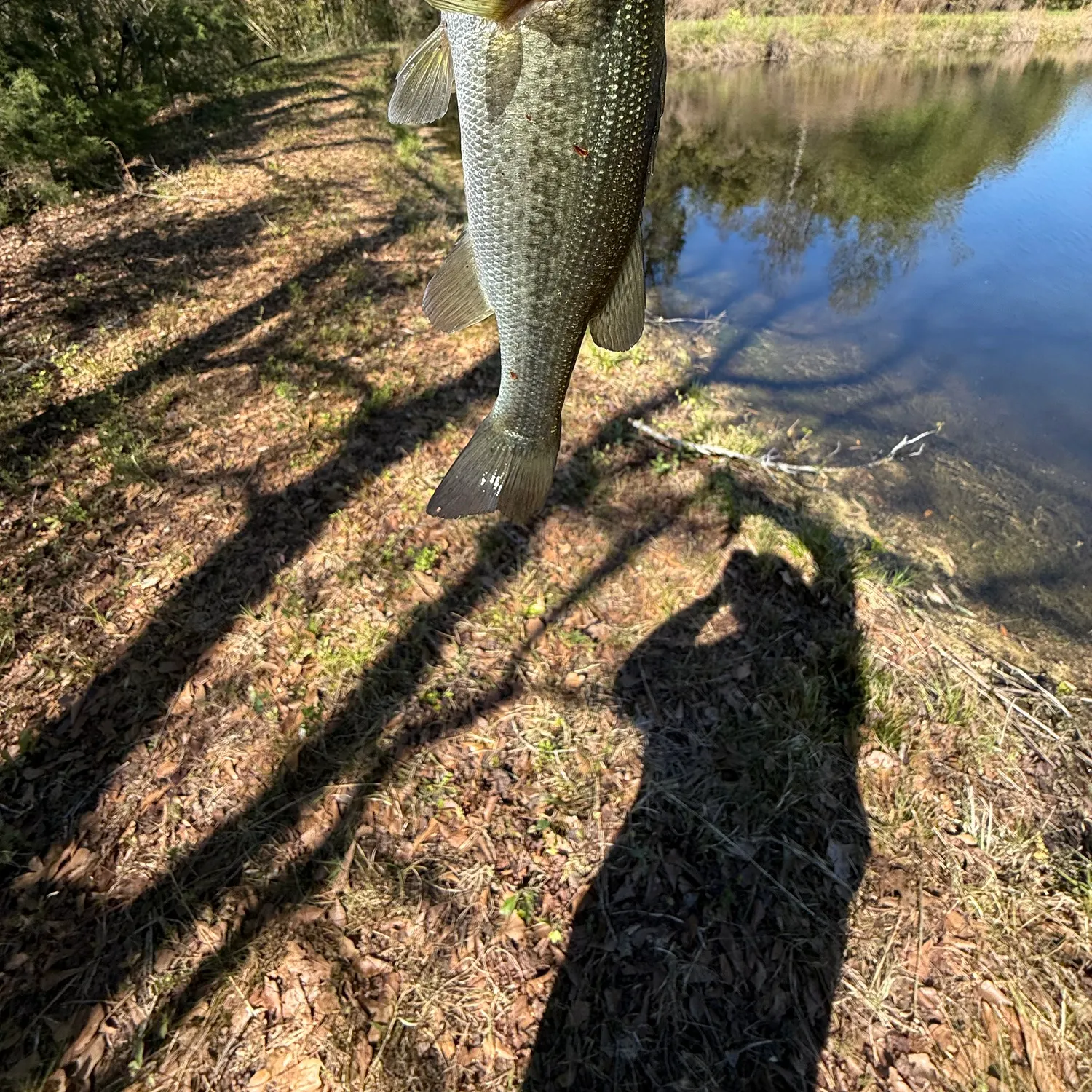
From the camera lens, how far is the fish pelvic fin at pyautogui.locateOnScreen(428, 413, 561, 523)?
181cm

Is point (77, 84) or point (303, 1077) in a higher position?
point (77, 84)

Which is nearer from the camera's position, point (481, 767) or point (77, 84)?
point (481, 767)

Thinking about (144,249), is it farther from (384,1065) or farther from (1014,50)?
(1014,50)

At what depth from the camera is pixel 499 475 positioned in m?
1.84

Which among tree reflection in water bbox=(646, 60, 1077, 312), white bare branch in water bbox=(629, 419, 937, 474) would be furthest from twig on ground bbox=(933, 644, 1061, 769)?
tree reflection in water bbox=(646, 60, 1077, 312)

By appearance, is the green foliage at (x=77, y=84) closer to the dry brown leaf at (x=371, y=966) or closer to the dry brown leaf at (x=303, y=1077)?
the dry brown leaf at (x=371, y=966)

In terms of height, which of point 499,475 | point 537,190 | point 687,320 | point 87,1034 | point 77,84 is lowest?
point 687,320

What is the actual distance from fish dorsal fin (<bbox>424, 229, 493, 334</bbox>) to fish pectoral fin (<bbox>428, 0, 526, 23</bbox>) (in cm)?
49

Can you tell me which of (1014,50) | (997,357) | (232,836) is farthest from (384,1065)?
(1014,50)

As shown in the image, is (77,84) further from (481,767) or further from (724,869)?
(724,869)

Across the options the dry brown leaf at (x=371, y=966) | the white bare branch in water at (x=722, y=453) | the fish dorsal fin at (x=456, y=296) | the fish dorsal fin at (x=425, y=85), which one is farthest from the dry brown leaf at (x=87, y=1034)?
the white bare branch in water at (x=722, y=453)

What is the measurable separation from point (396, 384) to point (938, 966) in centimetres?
497

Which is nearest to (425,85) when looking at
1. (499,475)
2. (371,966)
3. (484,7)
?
(484,7)

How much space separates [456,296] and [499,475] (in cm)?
48
